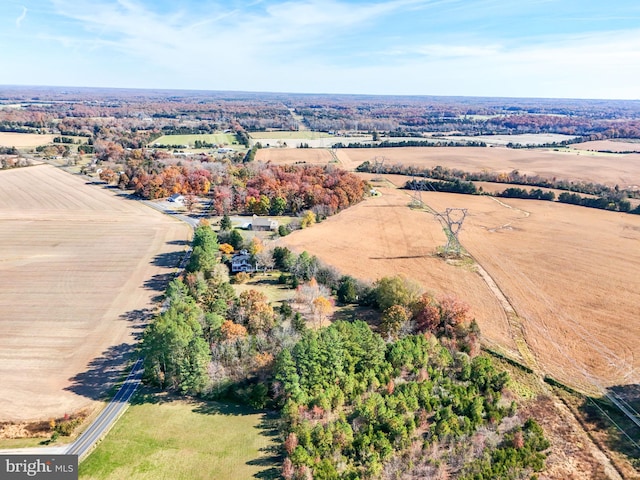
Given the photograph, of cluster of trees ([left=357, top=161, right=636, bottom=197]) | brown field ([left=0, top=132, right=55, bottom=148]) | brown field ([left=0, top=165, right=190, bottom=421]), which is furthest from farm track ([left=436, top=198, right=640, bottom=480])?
brown field ([left=0, top=132, right=55, bottom=148])

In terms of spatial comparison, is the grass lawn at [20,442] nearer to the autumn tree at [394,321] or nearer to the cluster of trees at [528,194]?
the autumn tree at [394,321]

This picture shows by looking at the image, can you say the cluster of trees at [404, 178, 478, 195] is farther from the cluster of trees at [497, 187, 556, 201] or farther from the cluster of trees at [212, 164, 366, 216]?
the cluster of trees at [212, 164, 366, 216]

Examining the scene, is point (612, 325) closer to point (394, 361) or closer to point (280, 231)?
point (394, 361)

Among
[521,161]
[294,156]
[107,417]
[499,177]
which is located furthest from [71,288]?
[521,161]

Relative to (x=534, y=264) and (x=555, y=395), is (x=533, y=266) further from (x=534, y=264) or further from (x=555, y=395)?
(x=555, y=395)

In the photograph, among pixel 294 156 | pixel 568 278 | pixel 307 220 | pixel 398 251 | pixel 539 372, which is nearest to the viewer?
pixel 539 372

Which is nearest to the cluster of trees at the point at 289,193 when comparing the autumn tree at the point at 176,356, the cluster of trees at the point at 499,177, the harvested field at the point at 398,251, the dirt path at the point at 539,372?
the harvested field at the point at 398,251
